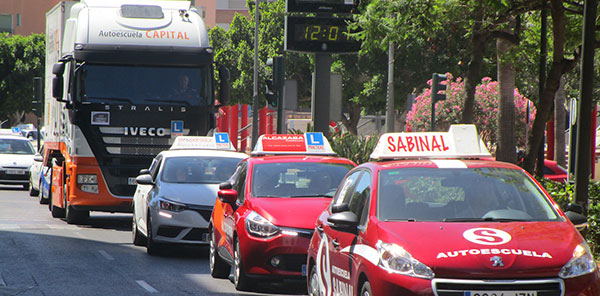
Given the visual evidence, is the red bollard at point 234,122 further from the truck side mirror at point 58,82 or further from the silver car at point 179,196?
the silver car at point 179,196

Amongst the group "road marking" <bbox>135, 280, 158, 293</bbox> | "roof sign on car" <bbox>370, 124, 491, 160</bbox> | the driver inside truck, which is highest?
the driver inside truck

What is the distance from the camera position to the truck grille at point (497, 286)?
679 cm

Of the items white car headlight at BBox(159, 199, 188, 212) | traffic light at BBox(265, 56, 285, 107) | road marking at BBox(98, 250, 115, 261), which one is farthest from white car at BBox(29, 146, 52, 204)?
white car headlight at BBox(159, 199, 188, 212)

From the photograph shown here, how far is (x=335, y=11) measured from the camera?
71.9 feet

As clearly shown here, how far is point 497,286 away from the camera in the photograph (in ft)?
22.3

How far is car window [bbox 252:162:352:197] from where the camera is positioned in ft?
39.0

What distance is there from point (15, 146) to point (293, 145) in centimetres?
2192

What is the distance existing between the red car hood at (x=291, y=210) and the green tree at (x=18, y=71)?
71.8m

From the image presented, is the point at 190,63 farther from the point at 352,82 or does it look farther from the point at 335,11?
the point at 352,82

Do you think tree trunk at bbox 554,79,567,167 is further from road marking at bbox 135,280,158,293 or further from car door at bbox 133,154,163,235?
road marking at bbox 135,280,158,293

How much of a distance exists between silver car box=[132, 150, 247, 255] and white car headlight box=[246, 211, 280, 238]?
3398 millimetres

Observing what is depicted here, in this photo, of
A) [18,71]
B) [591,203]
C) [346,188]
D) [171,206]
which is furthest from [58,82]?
[18,71]

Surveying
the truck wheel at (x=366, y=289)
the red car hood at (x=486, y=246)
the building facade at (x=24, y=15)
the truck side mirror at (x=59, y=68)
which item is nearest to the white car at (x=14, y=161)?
the truck side mirror at (x=59, y=68)

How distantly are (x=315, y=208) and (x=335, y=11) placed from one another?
1137 centimetres
